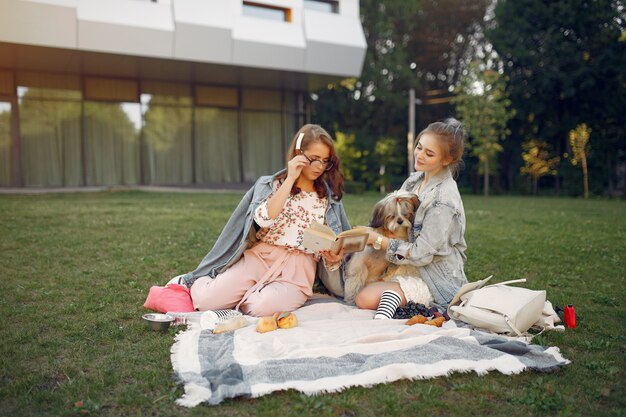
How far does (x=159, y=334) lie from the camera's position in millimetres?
4125

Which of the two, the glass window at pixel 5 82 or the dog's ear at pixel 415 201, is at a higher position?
the glass window at pixel 5 82

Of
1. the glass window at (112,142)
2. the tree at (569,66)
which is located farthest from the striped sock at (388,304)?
the tree at (569,66)

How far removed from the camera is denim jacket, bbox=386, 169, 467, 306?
14.5ft

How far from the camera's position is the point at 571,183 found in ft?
87.2

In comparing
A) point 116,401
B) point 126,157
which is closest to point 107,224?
point 116,401

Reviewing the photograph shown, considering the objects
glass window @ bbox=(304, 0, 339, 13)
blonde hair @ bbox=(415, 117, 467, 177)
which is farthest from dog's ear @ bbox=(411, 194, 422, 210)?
glass window @ bbox=(304, 0, 339, 13)

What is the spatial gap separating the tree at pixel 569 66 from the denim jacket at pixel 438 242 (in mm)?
24209

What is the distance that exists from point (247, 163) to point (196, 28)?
270 inches

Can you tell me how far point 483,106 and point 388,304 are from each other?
23.0 metres

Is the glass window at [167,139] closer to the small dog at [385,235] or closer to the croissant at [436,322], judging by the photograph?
the small dog at [385,235]

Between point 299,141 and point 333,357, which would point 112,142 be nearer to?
point 299,141

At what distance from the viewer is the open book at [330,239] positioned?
13.7 ft

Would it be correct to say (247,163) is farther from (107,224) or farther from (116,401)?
(116,401)

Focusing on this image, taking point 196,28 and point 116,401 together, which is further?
point 196,28
